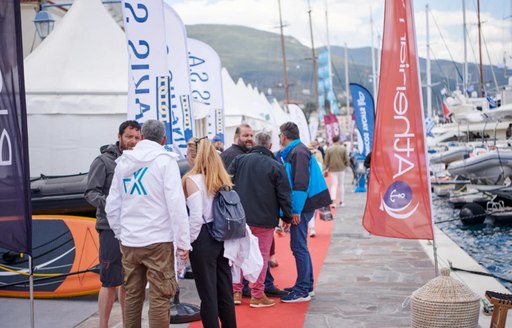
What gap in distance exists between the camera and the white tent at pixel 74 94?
11.9 m

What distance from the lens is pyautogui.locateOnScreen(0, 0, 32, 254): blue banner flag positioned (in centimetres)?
454

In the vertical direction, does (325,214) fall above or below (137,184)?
below

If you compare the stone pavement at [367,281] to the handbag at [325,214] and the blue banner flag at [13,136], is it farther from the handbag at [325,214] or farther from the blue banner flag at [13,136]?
the blue banner flag at [13,136]

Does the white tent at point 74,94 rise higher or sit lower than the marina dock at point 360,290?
higher

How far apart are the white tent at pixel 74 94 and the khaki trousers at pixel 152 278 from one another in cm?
633

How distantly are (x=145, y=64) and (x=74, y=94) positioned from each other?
4129 mm

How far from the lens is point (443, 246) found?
529 inches

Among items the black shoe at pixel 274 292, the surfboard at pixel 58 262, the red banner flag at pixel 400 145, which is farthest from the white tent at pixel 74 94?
the red banner flag at pixel 400 145

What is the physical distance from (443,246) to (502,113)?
1538cm

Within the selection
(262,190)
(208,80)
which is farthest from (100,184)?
(208,80)

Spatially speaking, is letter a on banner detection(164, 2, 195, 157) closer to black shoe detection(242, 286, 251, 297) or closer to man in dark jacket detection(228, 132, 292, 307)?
man in dark jacket detection(228, 132, 292, 307)

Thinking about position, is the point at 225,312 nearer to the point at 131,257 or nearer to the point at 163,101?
the point at 131,257

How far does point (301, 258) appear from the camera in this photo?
8.45 m

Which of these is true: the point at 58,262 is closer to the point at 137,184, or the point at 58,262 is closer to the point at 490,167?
the point at 137,184
